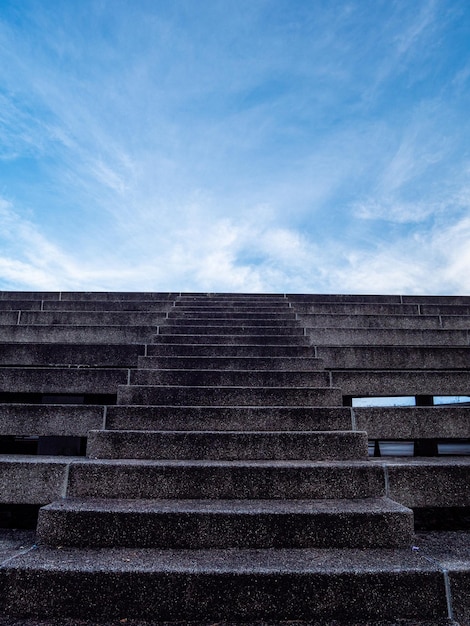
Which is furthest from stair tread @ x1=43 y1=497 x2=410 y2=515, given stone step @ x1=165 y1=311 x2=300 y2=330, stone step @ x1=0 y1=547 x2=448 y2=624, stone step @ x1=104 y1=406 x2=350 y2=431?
stone step @ x1=165 y1=311 x2=300 y2=330

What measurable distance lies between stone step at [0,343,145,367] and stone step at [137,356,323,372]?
309mm

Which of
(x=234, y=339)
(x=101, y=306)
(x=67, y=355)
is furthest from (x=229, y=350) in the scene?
(x=101, y=306)

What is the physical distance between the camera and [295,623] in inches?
74.6

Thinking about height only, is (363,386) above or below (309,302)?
below

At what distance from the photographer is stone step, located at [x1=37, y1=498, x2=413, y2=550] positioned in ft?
7.48

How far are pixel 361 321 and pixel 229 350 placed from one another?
7.72 ft

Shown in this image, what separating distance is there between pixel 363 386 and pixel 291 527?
6.67ft

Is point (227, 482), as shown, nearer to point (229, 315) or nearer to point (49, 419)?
point (49, 419)

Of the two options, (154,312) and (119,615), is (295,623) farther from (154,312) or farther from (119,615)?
(154,312)

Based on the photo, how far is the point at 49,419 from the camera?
346 cm

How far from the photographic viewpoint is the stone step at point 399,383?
4039mm

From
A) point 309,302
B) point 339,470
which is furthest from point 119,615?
point 309,302

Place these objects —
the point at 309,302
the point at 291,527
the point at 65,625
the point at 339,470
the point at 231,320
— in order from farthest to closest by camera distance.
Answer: the point at 309,302 → the point at 231,320 → the point at 339,470 → the point at 291,527 → the point at 65,625

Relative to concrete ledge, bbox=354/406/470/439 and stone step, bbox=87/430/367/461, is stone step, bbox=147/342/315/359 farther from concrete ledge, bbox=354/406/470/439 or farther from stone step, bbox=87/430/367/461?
stone step, bbox=87/430/367/461
